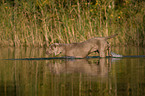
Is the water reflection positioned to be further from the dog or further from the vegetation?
the vegetation

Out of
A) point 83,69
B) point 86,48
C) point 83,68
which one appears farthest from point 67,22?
point 83,69

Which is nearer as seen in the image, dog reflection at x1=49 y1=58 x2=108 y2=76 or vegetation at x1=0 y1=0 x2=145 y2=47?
dog reflection at x1=49 y1=58 x2=108 y2=76

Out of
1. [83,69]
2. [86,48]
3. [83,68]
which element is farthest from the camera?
[86,48]

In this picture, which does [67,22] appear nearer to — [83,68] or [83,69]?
[83,68]

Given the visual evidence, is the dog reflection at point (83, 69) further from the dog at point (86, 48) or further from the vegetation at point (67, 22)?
the vegetation at point (67, 22)

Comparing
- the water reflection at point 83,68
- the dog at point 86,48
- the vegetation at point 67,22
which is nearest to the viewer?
the water reflection at point 83,68

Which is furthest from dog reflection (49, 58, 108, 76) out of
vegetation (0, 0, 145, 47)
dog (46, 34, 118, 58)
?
vegetation (0, 0, 145, 47)

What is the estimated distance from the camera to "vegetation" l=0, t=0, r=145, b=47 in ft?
56.2

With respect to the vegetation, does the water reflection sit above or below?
below

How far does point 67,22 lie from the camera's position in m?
17.2

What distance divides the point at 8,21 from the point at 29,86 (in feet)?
47.6

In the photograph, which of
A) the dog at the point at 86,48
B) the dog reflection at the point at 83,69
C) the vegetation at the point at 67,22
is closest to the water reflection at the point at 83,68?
the dog reflection at the point at 83,69

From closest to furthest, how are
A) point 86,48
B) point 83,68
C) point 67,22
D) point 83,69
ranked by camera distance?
1. point 83,69
2. point 83,68
3. point 86,48
4. point 67,22

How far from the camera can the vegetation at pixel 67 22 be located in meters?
17.1
